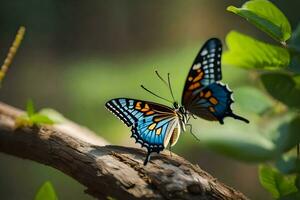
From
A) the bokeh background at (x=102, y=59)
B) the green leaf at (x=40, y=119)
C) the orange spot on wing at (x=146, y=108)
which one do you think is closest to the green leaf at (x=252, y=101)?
the orange spot on wing at (x=146, y=108)

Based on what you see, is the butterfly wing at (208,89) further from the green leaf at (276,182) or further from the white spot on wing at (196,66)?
the green leaf at (276,182)

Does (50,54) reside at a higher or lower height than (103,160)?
higher

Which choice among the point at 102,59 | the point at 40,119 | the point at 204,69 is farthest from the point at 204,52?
the point at 102,59

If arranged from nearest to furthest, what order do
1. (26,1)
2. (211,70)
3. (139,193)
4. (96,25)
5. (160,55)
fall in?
(139,193)
(211,70)
(160,55)
(26,1)
(96,25)

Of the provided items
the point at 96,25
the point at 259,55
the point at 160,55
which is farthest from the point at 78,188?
the point at 259,55

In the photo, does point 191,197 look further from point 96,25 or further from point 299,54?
point 96,25

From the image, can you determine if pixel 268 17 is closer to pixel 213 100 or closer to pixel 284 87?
pixel 284 87

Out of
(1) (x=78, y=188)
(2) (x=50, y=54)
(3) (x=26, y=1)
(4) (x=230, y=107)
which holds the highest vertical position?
(3) (x=26, y=1)

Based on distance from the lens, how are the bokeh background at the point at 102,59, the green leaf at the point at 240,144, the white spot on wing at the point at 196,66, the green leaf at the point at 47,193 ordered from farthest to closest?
the bokeh background at the point at 102,59, the white spot on wing at the point at 196,66, the green leaf at the point at 240,144, the green leaf at the point at 47,193
